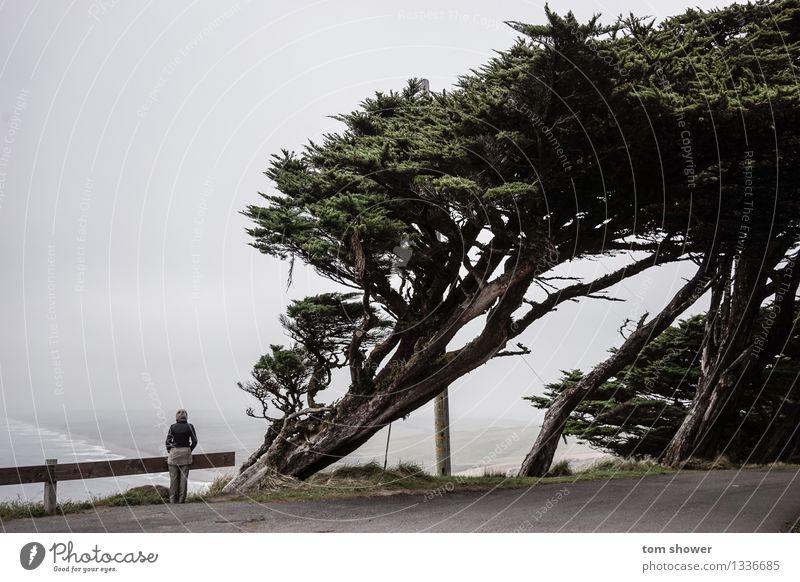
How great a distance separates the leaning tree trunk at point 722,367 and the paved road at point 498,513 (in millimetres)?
3081

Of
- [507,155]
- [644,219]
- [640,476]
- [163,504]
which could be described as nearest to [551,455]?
[640,476]

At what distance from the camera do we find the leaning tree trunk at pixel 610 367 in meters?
13.8

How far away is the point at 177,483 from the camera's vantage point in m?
10.1

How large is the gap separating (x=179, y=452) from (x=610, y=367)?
8127 mm

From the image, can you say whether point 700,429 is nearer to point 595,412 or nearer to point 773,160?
point 595,412

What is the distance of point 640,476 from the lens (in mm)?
12438

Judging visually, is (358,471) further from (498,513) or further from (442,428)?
(498,513)

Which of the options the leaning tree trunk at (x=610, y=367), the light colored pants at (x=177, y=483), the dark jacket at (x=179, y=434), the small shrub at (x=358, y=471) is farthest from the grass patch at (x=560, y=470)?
the dark jacket at (x=179, y=434)

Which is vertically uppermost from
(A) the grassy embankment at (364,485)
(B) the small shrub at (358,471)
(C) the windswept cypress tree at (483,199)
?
(C) the windswept cypress tree at (483,199)

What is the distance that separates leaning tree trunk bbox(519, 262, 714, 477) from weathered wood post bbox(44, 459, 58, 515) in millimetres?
8012

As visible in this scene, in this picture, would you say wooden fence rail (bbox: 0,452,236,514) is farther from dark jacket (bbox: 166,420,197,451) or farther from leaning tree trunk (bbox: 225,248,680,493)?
leaning tree trunk (bbox: 225,248,680,493)

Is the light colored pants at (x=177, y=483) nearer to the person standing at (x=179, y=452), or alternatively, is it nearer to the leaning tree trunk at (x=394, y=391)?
the person standing at (x=179, y=452)

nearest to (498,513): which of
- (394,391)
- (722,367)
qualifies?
(394,391)

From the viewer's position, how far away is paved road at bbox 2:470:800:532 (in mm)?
8531
